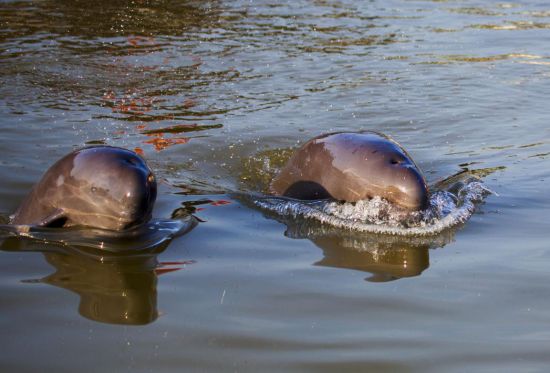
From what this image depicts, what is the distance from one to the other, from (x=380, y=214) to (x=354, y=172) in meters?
0.39

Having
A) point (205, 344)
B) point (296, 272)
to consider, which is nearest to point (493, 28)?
point (296, 272)

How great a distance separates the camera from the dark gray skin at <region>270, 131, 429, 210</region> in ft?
22.0

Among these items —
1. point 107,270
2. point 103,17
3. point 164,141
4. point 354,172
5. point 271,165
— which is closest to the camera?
point 107,270

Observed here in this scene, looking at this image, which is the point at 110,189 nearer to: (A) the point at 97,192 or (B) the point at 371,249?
(A) the point at 97,192

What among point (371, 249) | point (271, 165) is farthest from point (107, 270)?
point (271, 165)

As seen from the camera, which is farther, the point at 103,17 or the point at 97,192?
the point at 103,17

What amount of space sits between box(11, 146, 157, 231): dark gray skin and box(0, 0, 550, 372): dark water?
328 millimetres

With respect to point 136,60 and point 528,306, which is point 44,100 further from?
point 528,306

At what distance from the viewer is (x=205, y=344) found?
4.41 metres

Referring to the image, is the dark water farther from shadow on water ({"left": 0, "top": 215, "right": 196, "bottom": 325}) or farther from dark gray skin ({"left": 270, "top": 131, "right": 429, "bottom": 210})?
dark gray skin ({"left": 270, "top": 131, "right": 429, "bottom": 210})

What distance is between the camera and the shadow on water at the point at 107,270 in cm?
486

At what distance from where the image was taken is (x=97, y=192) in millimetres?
6000

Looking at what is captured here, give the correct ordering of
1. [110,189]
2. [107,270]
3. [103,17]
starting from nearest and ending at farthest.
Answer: [107,270]
[110,189]
[103,17]

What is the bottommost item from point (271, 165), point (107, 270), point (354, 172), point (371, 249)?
point (271, 165)
